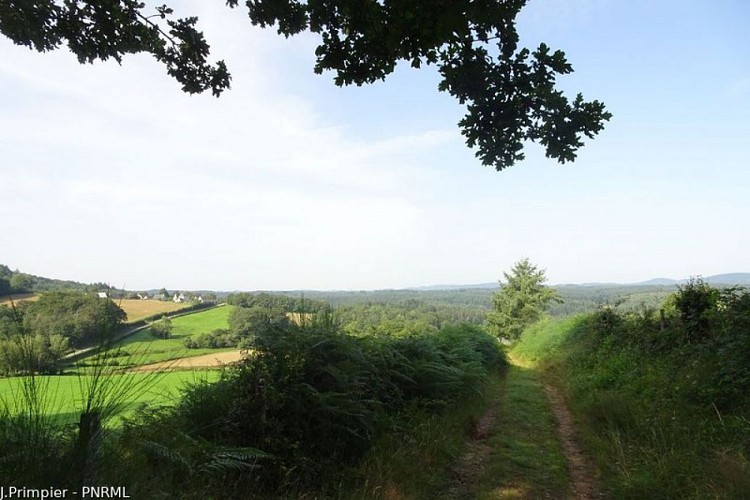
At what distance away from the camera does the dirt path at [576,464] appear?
4.66m

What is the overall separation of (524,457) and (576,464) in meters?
0.70

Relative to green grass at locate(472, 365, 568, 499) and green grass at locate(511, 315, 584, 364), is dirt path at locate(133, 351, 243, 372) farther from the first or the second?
green grass at locate(511, 315, 584, 364)

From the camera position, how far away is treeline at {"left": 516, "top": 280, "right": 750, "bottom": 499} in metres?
4.06

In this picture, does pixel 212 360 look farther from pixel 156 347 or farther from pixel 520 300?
pixel 520 300

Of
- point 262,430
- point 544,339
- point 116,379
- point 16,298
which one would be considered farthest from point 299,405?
point 544,339

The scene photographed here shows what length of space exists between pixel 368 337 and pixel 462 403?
260cm

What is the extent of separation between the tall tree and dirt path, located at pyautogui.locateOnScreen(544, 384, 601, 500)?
3199cm

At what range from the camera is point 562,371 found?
1369 cm

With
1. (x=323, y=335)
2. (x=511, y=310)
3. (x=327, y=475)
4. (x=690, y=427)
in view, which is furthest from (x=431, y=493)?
(x=511, y=310)

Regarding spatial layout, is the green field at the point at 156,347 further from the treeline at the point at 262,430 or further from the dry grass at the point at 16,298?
the dry grass at the point at 16,298

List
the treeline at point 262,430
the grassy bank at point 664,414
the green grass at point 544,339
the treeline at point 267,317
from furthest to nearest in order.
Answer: the green grass at point 544,339 → the treeline at point 267,317 → the grassy bank at point 664,414 → the treeline at point 262,430

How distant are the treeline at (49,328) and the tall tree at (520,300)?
3916 centimetres

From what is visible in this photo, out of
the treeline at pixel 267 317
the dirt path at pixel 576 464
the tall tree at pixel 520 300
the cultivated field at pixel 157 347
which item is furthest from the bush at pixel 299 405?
the tall tree at pixel 520 300

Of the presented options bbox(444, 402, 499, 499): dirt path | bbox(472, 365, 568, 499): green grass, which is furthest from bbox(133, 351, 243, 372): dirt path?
bbox(472, 365, 568, 499): green grass
